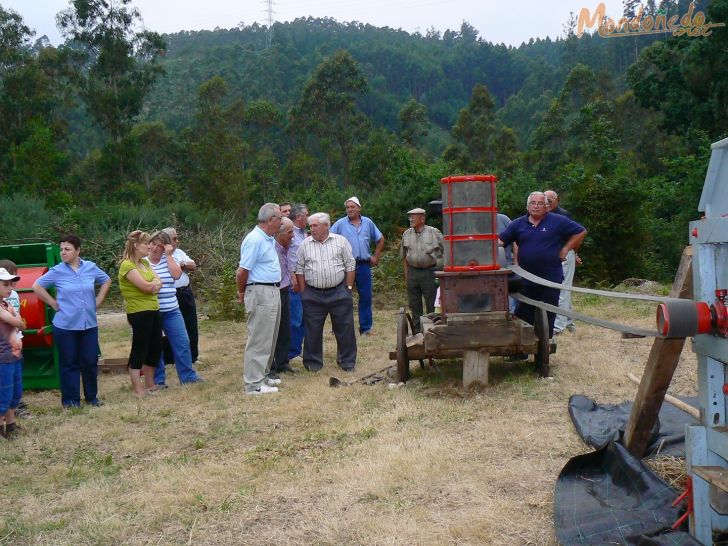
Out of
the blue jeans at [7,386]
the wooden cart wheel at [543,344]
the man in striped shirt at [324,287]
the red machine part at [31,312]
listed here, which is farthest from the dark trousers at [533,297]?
the red machine part at [31,312]

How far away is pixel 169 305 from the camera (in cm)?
831

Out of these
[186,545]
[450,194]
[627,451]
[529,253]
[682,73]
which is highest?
[682,73]

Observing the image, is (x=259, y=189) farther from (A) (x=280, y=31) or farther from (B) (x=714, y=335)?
(A) (x=280, y=31)

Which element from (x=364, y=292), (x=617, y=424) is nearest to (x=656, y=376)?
(x=617, y=424)

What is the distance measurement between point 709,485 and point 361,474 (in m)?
2.17

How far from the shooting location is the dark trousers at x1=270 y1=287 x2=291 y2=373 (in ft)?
28.8

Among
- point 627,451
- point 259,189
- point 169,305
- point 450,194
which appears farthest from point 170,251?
point 259,189

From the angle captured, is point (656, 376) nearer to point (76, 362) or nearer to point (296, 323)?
point (76, 362)

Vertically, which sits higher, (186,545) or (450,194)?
(450,194)

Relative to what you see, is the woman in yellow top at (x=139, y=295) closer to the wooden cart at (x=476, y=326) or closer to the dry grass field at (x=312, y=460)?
the dry grass field at (x=312, y=460)

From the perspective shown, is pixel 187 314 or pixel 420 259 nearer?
pixel 187 314

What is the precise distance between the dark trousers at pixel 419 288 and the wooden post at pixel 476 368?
285cm

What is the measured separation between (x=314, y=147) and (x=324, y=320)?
40330mm

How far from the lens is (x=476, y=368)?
6.89 m
